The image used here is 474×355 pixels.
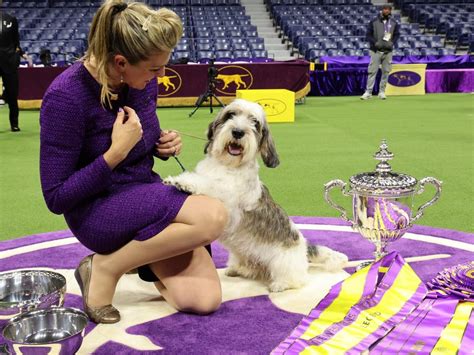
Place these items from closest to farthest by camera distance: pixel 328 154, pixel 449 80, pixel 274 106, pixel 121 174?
pixel 121 174 < pixel 328 154 < pixel 274 106 < pixel 449 80

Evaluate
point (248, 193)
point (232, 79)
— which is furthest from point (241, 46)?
point (248, 193)

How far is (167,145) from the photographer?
2699 mm

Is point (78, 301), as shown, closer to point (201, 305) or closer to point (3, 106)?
point (201, 305)

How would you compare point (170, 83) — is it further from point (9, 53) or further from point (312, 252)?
point (312, 252)

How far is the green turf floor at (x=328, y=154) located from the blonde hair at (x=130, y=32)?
6.30 feet

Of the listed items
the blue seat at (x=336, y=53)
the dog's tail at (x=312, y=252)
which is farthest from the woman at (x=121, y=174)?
the blue seat at (x=336, y=53)

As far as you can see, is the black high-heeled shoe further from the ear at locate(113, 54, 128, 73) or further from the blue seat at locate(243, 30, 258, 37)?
the blue seat at locate(243, 30, 258, 37)

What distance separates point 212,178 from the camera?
8.73 feet

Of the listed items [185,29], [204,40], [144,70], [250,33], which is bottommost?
[204,40]

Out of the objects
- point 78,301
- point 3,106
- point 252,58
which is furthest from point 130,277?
point 252,58

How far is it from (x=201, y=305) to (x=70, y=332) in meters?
0.63

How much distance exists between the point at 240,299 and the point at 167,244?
549mm

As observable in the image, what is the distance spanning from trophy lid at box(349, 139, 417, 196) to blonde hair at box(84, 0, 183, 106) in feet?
3.84

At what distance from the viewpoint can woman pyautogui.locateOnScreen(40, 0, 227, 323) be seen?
2213 mm
